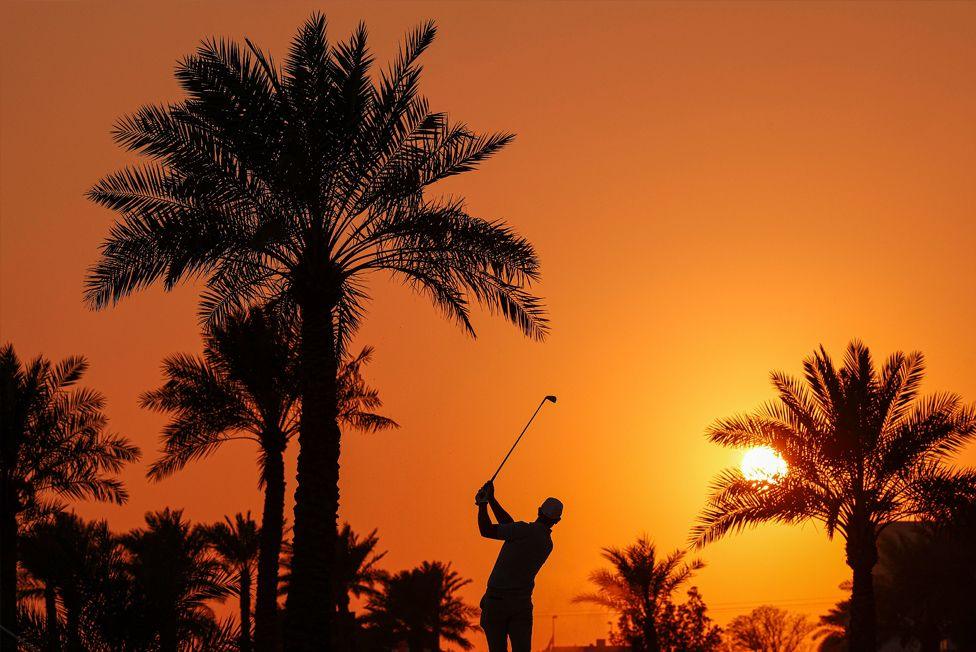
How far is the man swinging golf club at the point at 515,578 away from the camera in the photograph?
33.7 ft

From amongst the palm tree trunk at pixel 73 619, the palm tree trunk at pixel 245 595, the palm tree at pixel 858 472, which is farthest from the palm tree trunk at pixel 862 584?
the palm tree trunk at pixel 245 595

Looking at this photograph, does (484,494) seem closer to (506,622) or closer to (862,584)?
(506,622)

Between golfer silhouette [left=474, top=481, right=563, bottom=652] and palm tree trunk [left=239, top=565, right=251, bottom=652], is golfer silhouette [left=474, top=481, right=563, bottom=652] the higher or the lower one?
the lower one

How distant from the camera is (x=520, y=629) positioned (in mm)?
10297

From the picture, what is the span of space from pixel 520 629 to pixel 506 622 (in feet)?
0.45

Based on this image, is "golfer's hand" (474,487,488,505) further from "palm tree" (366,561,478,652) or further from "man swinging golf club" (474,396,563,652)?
"palm tree" (366,561,478,652)

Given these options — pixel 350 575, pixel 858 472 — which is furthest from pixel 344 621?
pixel 858 472

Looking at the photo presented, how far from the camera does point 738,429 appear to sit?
29.5 metres

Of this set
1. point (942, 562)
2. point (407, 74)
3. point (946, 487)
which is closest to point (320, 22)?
point (407, 74)

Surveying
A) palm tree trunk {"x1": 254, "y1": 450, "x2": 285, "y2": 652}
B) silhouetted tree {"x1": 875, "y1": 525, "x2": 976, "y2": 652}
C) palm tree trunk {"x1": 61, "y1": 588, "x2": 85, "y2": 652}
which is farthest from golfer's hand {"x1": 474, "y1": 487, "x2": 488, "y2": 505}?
silhouetted tree {"x1": 875, "y1": 525, "x2": 976, "y2": 652}

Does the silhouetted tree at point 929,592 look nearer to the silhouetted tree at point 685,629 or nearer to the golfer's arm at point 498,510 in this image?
the silhouetted tree at point 685,629

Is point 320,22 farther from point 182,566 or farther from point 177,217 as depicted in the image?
point 182,566

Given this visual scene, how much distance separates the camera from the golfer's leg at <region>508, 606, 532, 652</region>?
10281 millimetres

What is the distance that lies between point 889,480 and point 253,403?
1524cm
